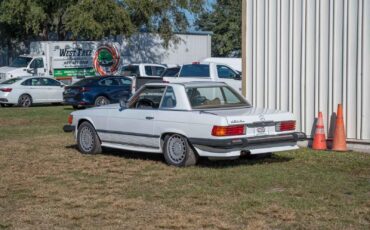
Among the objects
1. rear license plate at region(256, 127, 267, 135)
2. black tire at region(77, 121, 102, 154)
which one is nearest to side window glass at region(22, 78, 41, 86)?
black tire at region(77, 121, 102, 154)

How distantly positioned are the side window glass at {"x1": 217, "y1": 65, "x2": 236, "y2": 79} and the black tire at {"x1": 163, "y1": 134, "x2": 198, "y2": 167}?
13.3m

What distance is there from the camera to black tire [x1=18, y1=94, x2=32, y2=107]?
29594mm

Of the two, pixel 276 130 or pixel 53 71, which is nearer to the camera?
pixel 276 130

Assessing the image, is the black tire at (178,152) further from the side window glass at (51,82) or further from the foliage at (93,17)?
the foliage at (93,17)

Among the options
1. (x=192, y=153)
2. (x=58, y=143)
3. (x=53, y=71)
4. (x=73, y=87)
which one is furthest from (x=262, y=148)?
(x=53, y=71)

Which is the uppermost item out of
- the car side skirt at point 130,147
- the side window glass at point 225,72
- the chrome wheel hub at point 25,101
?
the side window glass at point 225,72

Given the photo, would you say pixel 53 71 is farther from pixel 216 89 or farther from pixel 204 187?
pixel 204 187

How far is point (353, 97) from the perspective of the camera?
1342 centimetres

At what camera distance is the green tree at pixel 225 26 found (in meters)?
60.4

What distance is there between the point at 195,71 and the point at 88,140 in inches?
467

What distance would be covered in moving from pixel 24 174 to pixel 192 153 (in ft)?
8.69

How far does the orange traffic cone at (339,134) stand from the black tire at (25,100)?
19.0 m

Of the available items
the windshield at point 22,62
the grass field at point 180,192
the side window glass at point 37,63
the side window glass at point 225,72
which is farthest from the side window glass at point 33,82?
the grass field at point 180,192

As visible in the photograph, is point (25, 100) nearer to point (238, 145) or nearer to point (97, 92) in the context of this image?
point (97, 92)
